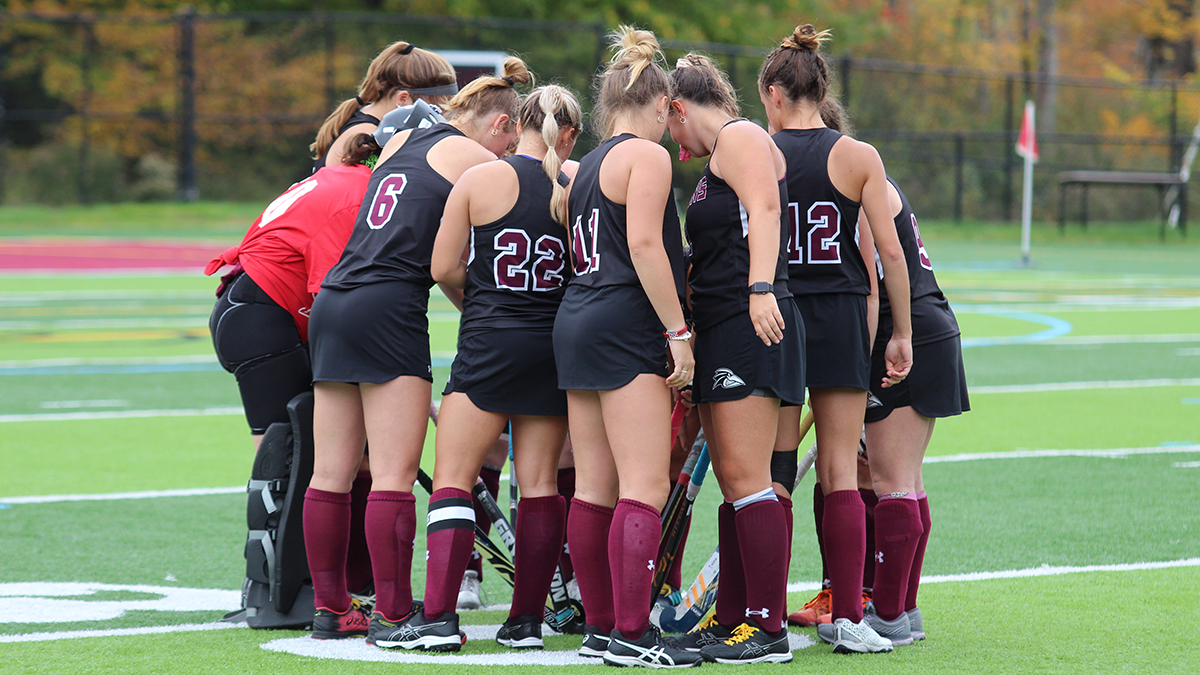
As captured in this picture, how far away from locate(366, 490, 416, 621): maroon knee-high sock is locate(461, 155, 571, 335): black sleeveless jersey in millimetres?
660

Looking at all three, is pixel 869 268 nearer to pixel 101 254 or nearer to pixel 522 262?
pixel 522 262

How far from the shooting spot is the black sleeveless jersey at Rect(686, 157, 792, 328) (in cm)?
414

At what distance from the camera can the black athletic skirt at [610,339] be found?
13.4ft

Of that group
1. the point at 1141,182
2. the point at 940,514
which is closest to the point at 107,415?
the point at 940,514

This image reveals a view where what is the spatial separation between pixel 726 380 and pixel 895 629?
1109 millimetres

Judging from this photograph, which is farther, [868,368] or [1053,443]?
[1053,443]

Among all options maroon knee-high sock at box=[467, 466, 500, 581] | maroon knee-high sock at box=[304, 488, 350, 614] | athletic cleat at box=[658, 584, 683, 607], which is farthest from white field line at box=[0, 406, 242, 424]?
athletic cleat at box=[658, 584, 683, 607]

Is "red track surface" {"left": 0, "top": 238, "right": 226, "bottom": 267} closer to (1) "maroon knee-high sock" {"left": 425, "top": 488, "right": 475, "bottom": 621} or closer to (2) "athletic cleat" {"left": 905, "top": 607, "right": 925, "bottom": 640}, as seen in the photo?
(1) "maroon knee-high sock" {"left": 425, "top": 488, "right": 475, "bottom": 621}

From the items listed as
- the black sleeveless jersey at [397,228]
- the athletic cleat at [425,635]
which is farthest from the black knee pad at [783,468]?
the black sleeveless jersey at [397,228]

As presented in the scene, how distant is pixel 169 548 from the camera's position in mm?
5816

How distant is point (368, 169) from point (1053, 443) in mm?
5214

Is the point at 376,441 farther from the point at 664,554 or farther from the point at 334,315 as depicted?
the point at 664,554

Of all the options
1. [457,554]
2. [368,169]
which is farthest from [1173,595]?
[368,169]

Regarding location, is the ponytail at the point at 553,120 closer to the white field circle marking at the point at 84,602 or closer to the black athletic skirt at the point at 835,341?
the black athletic skirt at the point at 835,341
